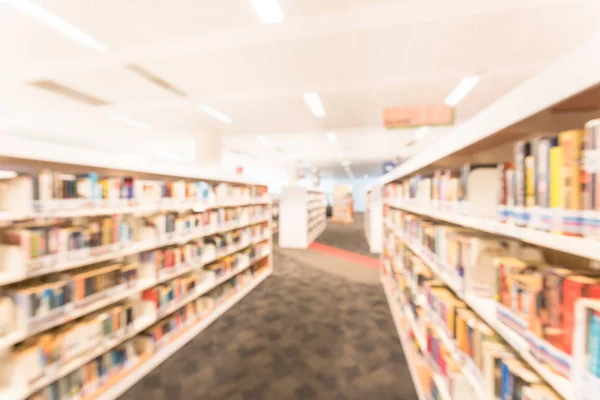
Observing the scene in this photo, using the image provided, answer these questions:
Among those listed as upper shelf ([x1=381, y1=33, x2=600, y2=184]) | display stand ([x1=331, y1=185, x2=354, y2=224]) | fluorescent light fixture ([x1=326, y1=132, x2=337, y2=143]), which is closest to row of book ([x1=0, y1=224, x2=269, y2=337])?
upper shelf ([x1=381, y1=33, x2=600, y2=184])

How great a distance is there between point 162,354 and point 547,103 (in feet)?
11.4

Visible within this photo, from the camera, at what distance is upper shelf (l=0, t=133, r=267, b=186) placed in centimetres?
174

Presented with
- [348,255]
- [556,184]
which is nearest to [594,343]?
[556,184]

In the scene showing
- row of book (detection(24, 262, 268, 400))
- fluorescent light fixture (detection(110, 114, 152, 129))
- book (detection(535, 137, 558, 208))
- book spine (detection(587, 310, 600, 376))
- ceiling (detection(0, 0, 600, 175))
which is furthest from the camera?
fluorescent light fixture (detection(110, 114, 152, 129))

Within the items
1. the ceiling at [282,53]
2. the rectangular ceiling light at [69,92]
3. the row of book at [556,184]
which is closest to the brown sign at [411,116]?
the ceiling at [282,53]

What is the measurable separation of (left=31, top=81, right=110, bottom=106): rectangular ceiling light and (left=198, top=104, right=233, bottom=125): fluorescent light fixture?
69.0 inches

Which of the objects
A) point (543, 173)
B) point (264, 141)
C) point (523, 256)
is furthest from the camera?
point (264, 141)

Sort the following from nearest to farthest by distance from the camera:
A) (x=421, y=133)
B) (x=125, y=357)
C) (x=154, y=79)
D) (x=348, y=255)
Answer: (x=125, y=357), (x=154, y=79), (x=348, y=255), (x=421, y=133)

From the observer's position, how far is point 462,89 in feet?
15.8

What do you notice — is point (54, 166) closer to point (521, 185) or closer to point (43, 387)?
point (43, 387)

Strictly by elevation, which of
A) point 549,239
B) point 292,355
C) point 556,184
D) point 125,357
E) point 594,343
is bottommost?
point 292,355

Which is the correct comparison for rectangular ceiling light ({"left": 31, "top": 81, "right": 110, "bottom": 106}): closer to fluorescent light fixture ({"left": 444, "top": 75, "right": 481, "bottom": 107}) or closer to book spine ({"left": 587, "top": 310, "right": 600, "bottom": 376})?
fluorescent light fixture ({"left": 444, "top": 75, "right": 481, "bottom": 107})

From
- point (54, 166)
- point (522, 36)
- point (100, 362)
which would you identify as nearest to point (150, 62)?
point (54, 166)

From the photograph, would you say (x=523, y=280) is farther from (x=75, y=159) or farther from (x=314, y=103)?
(x=314, y=103)
